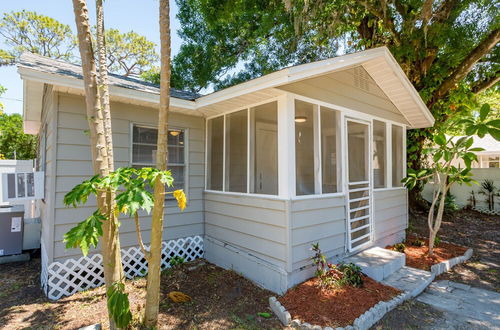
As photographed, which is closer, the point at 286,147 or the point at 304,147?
the point at 286,147

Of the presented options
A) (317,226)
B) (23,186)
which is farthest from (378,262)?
(23,186)

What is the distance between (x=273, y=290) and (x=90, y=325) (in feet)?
7.43

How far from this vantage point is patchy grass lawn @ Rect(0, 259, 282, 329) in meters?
3.04

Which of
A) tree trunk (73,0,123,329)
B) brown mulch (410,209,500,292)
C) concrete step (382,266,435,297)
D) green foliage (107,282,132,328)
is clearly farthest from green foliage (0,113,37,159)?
brown mulch (410,209,500,292)

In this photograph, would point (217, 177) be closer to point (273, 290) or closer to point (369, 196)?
point (273, 290)

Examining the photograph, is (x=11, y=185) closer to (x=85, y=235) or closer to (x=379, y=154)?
(x=85, y=235)

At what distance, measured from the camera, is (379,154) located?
568 centimetres

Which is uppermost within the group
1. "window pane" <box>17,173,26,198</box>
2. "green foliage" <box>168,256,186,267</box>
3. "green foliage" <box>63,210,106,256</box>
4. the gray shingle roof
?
the gray shingle roof

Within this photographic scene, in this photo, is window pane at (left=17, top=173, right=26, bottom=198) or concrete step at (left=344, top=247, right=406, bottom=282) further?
window pane at (left=17, top=173, right=26, bottom=198)

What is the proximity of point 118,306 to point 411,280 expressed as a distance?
4.06 metres

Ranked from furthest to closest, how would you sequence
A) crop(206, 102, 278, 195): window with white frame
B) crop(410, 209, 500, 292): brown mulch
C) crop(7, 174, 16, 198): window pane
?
crop(410, 209, 500, 292): brown mulch, crop(7, 174, 16, 198): window pane, crop(206, 102, 278, 195): window with white frame

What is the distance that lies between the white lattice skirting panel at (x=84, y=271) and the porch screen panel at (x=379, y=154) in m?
4.23

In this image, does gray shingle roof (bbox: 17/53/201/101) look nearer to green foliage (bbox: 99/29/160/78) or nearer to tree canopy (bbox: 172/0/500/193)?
tree canopy (bbox: 172/0/500/193)

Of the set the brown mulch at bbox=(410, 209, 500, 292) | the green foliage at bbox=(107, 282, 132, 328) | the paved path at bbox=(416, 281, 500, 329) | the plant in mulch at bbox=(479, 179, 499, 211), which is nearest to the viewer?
the green foliage at bbox=(107, 282, 132, 328)
